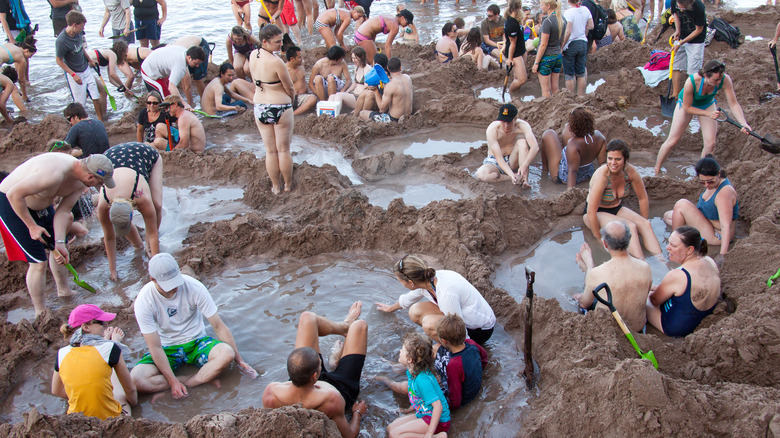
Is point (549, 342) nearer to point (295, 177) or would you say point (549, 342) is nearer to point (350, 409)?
point (350, 409)

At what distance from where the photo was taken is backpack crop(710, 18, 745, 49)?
1034cm

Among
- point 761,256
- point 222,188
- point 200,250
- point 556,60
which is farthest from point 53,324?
point 556,60


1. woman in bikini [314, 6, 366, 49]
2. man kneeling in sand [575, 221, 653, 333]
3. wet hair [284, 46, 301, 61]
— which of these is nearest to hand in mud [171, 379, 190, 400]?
man kneeling in sand [575, 221, 653, 333]

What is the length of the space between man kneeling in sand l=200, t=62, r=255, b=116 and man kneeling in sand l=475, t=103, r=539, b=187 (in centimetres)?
476

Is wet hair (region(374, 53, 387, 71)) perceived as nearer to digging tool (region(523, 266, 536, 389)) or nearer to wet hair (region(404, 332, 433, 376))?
digging tool (region(523, 266, 536, 389))

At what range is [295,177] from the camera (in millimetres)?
6738

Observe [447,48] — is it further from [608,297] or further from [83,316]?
[83,316]

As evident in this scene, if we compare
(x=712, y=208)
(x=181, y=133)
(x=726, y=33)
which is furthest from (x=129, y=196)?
(x=726, y=33)

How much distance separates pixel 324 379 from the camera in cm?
358

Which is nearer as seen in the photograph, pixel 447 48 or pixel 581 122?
pixel 581 122

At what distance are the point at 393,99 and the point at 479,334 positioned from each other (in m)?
5.15

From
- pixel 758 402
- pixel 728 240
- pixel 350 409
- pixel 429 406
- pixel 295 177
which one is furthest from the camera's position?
pixel 295 177

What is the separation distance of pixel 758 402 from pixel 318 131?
21.8 feet

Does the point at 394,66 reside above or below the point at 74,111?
above
